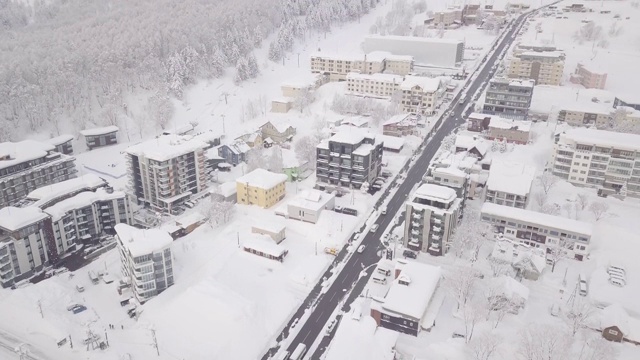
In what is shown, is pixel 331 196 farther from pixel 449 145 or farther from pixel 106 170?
pixel 106 170

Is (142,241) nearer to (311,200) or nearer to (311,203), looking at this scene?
(311,203)

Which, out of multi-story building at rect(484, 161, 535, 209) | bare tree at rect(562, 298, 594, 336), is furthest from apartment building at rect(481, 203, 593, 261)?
bare tree at rect(562, 298, 594, 336)

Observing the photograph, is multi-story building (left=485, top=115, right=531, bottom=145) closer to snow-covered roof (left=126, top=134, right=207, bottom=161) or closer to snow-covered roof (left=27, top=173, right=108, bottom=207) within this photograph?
snow-covered roof (left=126, top=134, right=207, bottom=161)

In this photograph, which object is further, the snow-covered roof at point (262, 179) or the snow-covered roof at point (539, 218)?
the snow-covered roof at point (262, 179)

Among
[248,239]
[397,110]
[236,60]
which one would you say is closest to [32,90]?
[236,60]

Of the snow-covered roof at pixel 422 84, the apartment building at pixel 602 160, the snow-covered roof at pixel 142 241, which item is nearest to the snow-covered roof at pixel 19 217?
the snow-covered roof at pixel 142 241

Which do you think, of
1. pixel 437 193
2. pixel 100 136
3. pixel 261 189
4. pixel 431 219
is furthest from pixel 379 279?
pixel 100 136

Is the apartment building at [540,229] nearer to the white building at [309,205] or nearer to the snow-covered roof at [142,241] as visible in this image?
the white building at [309,205]
